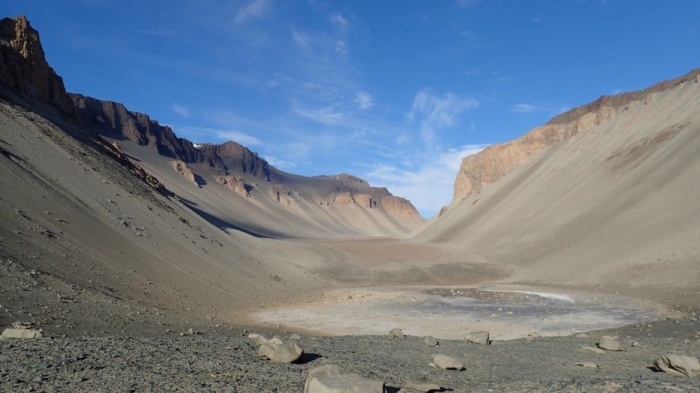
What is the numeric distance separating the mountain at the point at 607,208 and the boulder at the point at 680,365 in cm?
1612

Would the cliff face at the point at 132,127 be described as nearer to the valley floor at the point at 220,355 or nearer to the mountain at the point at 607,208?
the mountain at the point at 607,208

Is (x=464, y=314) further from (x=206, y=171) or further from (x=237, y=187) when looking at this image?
(x=206, y=171)

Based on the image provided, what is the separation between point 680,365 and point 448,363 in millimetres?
4229

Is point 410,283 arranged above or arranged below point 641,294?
A: below

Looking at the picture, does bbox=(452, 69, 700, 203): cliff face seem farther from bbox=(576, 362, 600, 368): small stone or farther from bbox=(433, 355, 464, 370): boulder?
bbox=(433, 355, 464, 370): boulder

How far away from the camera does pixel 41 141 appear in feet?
83.8

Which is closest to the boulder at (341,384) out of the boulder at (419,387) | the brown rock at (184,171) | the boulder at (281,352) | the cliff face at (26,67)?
the boulder at (419,387)

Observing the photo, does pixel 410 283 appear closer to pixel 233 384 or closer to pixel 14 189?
pixel 14 189

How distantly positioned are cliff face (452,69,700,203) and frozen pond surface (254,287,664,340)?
56788mm

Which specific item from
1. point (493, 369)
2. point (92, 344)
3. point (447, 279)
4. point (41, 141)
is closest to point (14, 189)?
point (41, 141)

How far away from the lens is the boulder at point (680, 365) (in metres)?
8.13

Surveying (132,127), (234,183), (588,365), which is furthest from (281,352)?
(132,127)

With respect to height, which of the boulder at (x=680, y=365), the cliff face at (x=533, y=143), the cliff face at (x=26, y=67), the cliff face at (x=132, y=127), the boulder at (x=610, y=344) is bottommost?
the boulder at (x=610, y=344)

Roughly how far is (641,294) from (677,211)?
12808mm
